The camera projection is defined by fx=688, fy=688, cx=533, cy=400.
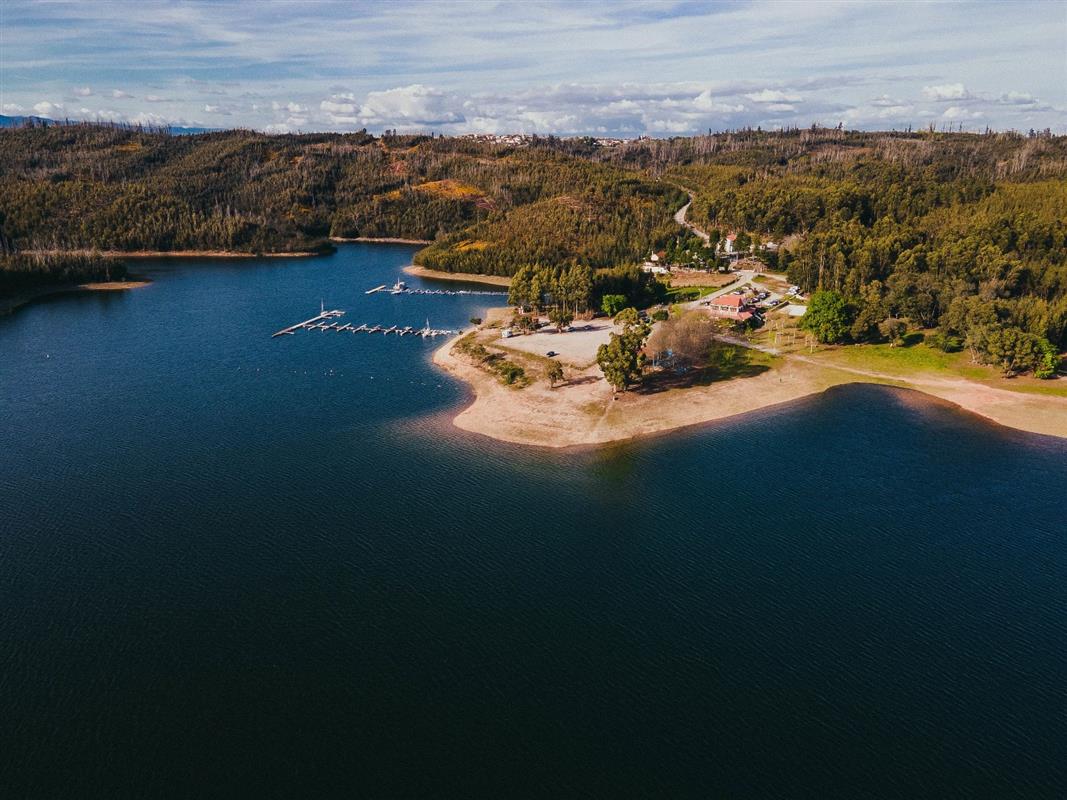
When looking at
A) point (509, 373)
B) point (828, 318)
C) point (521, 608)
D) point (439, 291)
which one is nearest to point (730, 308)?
point (828, 318)

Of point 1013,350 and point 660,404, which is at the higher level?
point 1013,350

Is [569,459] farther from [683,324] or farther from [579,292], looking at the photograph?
[579,292]

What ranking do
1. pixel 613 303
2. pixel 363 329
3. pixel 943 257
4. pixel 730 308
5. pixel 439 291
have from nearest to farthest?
pixel 730 308 < pixel 943 257 < pixel 613 303 < pixel 363 329 < pixel 439 291

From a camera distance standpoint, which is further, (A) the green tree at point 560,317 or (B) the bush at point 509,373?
(A) the green tree at point 560,317

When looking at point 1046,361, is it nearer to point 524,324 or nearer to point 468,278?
point 524,324

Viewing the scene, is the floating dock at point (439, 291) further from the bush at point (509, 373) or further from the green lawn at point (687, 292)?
the bush at point (509, 373)

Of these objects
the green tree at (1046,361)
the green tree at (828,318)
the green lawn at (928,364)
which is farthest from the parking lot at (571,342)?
the green tree at (1046,361)

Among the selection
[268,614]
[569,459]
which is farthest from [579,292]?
[268,614]
